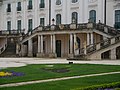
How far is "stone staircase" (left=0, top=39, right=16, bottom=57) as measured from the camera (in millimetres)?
54156

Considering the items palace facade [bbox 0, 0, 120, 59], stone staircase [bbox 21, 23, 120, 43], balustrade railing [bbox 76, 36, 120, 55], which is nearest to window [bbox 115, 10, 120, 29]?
palace facade [bbox 0, 0, 120, 59]

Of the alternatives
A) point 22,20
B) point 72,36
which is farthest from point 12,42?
point 72,36

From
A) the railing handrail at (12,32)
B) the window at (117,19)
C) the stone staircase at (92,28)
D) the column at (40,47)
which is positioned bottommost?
the column at (40,47)

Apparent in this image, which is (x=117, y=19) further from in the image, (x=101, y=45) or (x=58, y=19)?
(x=58, y=19)

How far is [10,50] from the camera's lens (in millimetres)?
56125

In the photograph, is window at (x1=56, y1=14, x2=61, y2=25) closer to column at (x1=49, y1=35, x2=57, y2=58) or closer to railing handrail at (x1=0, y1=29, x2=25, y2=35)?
column at (x1=49, y1=35, x2=57, y2=58)

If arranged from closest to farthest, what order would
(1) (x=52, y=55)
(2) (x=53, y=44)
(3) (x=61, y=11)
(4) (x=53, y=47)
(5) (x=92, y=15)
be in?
(1) (x=52, y=55)
(5) (x=92, y=15)
(2) (x=53, y=44)
(4) (x=53, y=47)
(3) (x=61, y=11)

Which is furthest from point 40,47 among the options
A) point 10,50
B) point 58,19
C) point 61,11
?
point 61,11

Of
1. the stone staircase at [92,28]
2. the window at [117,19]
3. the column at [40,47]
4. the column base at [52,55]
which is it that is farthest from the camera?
the column at [40,47]

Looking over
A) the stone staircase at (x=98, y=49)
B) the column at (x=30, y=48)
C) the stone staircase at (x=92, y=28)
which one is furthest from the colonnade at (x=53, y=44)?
the stone staircase at (x=98, y=49)

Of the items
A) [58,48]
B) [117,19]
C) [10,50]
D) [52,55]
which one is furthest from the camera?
[10,50]

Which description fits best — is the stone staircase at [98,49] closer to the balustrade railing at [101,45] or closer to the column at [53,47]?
the balustrade railing at [101,45]

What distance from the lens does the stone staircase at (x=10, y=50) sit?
54.2m

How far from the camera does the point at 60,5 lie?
54.1 m
